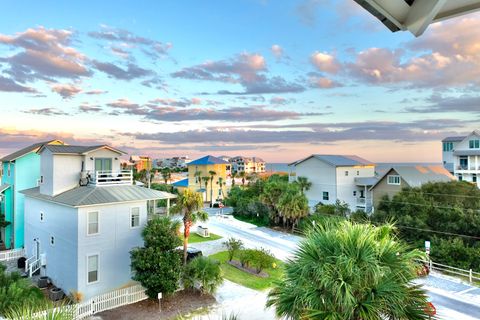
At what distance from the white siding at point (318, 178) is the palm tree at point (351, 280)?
29950 millimetres

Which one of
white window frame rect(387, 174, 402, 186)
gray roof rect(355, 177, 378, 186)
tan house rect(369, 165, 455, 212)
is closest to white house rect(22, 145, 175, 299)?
tan house rect(369, 165, 455, 212)

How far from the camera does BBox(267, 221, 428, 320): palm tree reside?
21.9 ft

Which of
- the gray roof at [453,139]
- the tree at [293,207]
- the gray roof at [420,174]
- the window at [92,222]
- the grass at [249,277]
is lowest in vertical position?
the grass at [249,277]

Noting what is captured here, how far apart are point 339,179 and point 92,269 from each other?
2822cm

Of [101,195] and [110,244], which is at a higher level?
[101,195]

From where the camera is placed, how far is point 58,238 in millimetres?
16406

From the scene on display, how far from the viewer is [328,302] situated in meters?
6.91

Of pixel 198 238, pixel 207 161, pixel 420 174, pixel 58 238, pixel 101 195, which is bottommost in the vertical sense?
pixel 198 238

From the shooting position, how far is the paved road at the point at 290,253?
14.4 meters

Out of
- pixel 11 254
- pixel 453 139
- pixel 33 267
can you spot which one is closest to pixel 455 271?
pixel 33 267

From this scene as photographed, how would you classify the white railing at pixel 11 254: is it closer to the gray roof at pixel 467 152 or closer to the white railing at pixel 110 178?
the white railing at pixel 110 178

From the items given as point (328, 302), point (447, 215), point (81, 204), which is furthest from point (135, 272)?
point (447, 215)

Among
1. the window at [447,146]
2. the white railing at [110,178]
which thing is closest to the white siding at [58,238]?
the white railing at [110,178]

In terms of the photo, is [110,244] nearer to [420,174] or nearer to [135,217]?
[135,217]
